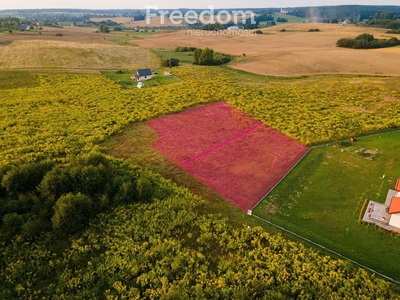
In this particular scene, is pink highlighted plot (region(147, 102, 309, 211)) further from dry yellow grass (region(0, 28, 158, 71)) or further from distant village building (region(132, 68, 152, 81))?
dry yellow grass (region(0, 28, 158, 71))

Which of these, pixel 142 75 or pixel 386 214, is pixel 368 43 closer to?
pixel 142 75

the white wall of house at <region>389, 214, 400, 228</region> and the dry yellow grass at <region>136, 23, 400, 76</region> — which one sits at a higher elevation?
the dry yellow grass at <region>136, 23, 400, 76</region>

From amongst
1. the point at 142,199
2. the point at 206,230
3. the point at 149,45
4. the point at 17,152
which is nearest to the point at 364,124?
the point at 206,230

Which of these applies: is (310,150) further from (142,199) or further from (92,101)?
(92,101)

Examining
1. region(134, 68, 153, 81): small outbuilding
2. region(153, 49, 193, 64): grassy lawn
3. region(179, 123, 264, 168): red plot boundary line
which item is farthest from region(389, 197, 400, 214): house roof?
region(153, 49, 193, 64): grassy lawn

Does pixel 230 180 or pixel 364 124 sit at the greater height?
pixel 364 124
